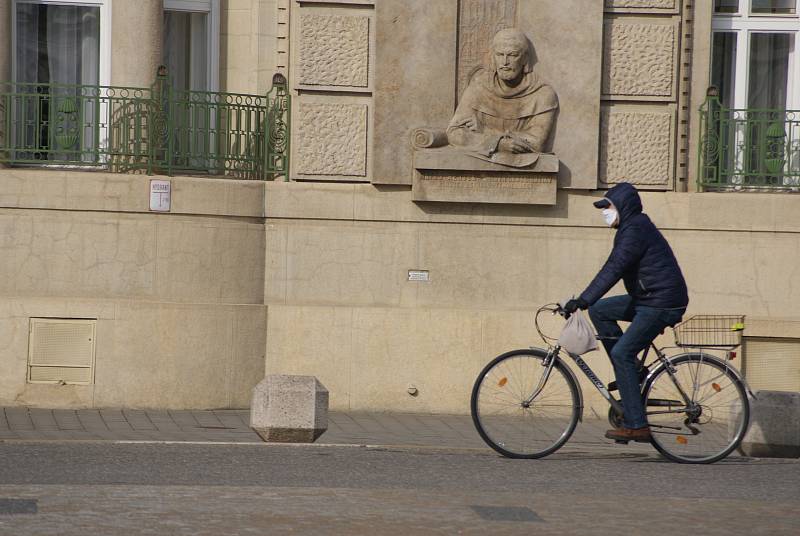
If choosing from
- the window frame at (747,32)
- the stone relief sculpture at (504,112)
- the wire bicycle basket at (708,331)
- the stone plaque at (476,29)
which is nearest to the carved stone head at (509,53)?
the stone relief sculpture at (504,112)

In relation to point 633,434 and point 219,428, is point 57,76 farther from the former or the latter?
point 633,434

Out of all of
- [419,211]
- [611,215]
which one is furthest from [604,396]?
[419,211]

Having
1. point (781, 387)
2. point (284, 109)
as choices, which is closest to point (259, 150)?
point (284, 109)

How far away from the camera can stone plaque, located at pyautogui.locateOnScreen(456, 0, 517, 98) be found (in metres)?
14.2

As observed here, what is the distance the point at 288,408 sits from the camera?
10.9m

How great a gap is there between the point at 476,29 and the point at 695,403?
17.1ft

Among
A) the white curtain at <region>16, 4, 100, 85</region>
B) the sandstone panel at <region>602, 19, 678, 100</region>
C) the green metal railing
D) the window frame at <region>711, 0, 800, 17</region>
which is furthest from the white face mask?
the white curtain at <region>16, 4, 100, 85</region>

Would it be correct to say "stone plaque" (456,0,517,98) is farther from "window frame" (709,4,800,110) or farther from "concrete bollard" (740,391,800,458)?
"concrete bollard" (740,391,800,458)

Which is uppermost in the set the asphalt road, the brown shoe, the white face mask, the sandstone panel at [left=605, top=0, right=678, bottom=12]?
the sandstone panel at [left=605, top=0, right=678, bottom=12]

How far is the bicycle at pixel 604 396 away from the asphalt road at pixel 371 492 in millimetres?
178

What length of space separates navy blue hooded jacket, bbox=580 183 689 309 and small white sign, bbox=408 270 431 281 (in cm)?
418

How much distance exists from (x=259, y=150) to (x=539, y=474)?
19.5 ft

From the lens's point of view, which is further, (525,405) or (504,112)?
(504,112)

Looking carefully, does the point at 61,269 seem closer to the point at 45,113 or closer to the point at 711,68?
the point at 45,113
